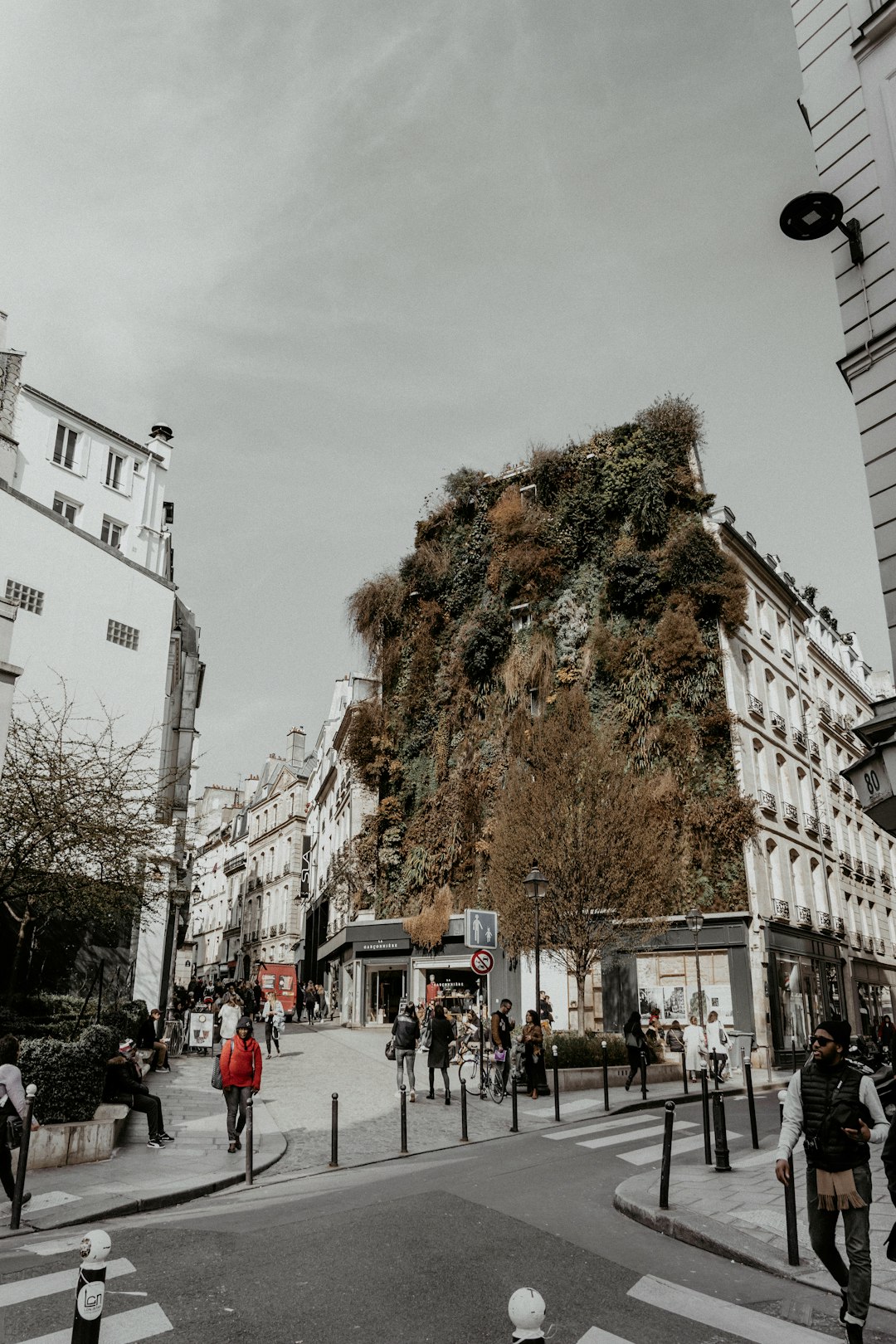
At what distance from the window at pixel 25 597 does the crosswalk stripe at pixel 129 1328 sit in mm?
22086

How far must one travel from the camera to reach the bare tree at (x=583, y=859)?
74.8 feet

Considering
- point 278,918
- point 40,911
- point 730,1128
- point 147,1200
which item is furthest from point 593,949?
point 278,918

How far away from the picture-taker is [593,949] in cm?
Answer: 2306

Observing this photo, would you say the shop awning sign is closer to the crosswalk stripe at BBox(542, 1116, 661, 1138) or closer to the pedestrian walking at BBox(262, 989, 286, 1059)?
the crosswalk stripe at BBox(542, 1116, 661, 1138)

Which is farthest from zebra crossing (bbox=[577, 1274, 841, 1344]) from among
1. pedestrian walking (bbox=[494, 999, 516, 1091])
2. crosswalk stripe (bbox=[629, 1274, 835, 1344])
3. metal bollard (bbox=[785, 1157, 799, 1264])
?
pedestrian walking (bbox=[494, 999, 516, 1091])

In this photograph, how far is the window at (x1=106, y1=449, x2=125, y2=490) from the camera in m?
32.7

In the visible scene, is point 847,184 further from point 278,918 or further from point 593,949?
point 278,918

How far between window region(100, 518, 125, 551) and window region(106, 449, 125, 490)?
1.27m

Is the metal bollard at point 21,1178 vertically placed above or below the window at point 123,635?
below

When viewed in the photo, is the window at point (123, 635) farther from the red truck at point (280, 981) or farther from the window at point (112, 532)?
the red truck at point (280, 981)

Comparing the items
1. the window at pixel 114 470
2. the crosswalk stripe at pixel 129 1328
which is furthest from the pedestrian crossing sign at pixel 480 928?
the window at pixel 114 470

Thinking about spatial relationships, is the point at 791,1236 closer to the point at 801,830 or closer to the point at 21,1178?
the point at 21,1178

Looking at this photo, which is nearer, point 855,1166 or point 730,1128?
point 855,1166

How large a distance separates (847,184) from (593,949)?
700 inches
